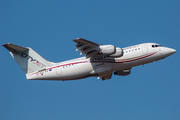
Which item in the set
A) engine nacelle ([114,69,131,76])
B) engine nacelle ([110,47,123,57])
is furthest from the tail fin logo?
engine nacelle ([114,69,131,76])

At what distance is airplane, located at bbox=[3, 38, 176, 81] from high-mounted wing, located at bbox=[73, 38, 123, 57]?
0.58 ft

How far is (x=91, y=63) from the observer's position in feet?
68.2

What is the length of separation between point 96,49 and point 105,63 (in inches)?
64.4

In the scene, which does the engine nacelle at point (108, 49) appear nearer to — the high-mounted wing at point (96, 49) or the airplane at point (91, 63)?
the high-mounted wing at point (96, 49)

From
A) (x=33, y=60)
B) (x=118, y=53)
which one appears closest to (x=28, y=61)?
(x=33, y=60)

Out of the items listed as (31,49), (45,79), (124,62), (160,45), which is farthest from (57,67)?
(160,45)

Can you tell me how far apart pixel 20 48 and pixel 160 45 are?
36.2 feet

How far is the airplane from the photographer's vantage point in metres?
20.6

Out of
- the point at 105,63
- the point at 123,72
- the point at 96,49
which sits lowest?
the point at 123,72

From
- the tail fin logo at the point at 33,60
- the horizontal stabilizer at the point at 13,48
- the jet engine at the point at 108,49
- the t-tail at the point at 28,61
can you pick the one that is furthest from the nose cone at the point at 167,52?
the horizontal stabilizer at the point at 13,48

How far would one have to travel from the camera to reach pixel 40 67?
70.4 feet

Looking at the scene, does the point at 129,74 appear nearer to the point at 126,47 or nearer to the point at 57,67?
the point at 126,47

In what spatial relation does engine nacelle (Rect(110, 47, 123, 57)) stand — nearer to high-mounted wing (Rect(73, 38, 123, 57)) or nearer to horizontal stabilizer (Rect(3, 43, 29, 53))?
high-mounted wing (Rect(73, 38, 123, 57))

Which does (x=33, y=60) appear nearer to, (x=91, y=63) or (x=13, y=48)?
(x=13, y=48)
